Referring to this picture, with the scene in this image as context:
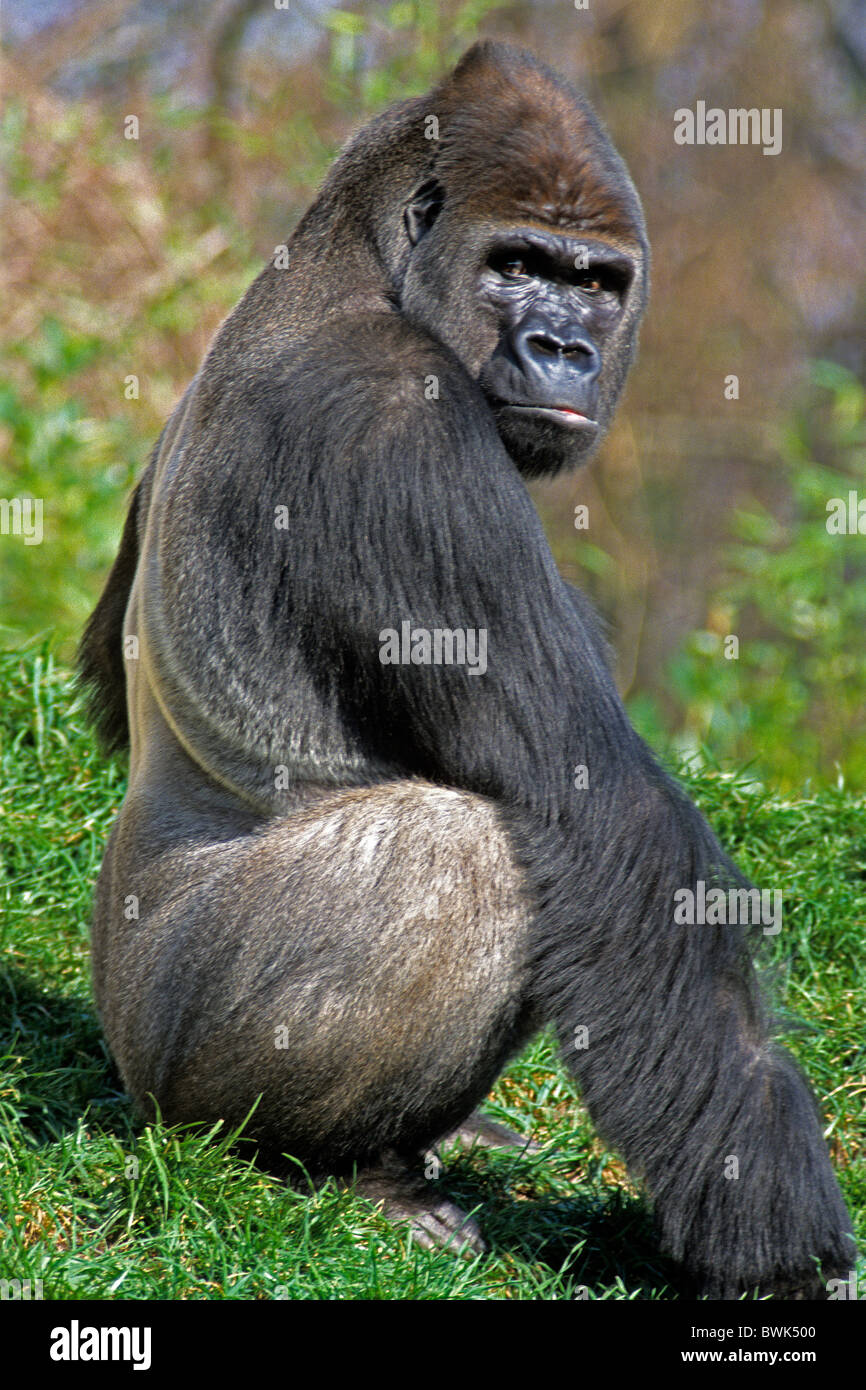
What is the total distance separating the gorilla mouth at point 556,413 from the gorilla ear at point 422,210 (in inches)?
18.7

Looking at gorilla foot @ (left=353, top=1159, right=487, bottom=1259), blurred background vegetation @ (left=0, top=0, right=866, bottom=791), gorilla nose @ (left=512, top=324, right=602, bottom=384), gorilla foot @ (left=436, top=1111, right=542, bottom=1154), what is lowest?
gorilla foot @ (left=353, top=1159, right=487, bottom=1259)

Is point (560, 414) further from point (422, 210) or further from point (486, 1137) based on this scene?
point (486, 1137)

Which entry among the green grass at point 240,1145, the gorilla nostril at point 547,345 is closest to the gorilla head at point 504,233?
the gorilla nostril at point 547,345

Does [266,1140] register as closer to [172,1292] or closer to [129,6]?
[172,1292]

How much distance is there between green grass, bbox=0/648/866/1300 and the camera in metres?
3.01

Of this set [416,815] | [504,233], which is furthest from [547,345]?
[416,815]

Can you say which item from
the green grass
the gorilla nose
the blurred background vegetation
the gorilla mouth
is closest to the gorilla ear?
the gorilla nose

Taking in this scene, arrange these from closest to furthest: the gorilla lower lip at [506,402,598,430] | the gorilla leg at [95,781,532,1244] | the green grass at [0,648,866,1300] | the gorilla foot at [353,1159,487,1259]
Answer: the green grass at [0,648,866,1300], the gorilla leg at [95,781,532,1244], the gorilla foot at [353,1159,487,1259], the gorilla lower lip at [506,402,598,430]

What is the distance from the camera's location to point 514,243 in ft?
11.9

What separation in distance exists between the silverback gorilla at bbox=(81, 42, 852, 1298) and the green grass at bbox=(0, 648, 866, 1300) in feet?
0.60

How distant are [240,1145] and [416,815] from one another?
81 centimetres

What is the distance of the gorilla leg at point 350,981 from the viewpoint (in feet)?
10.5

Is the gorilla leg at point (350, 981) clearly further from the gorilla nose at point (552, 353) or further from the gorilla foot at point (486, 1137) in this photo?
the gorilla nose at point (552, 353)

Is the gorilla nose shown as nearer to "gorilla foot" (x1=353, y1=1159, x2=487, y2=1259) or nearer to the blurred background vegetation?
"gorilla foot" (x1=353, y1=1159, x2=487, y2=1259)
